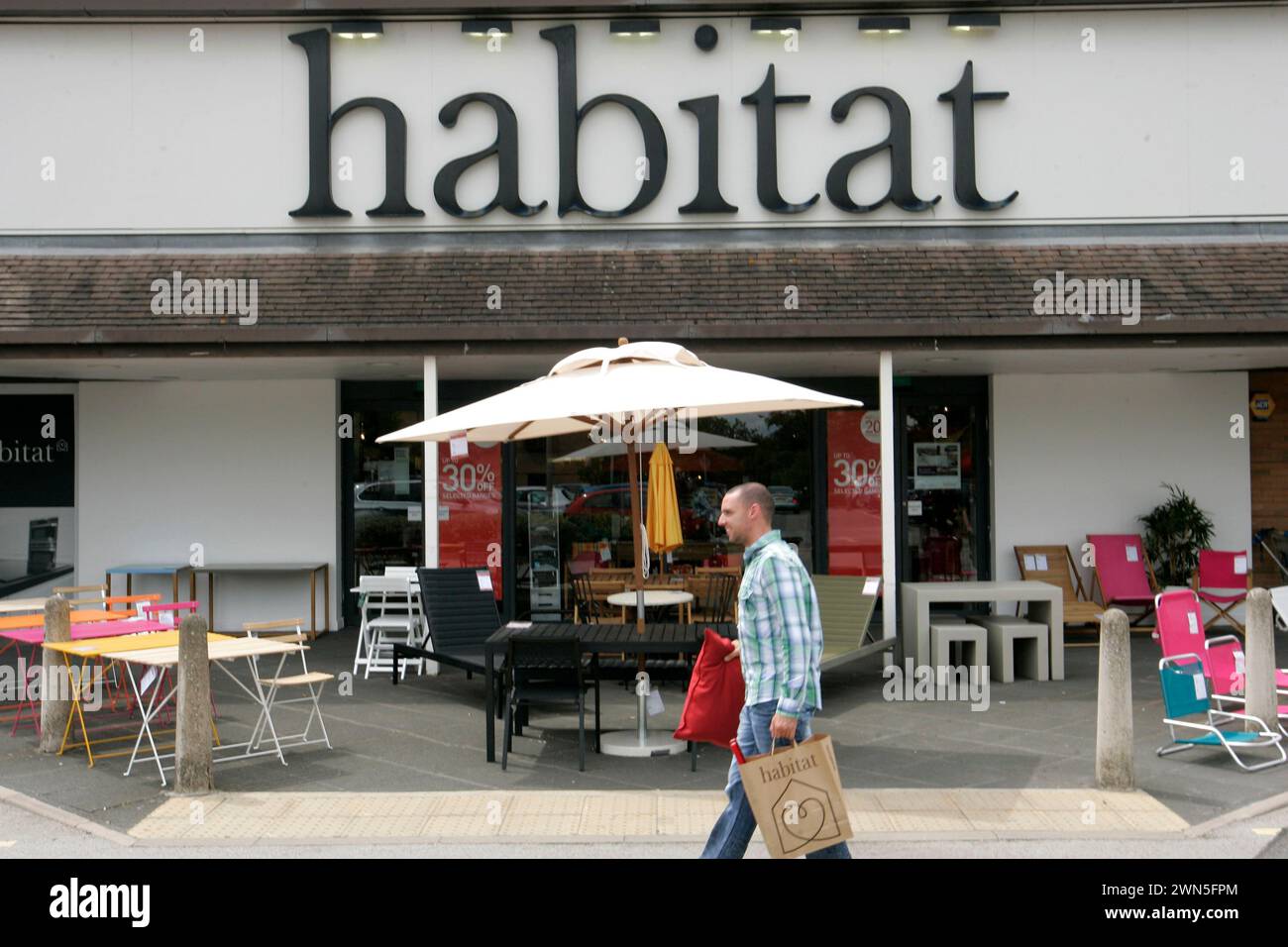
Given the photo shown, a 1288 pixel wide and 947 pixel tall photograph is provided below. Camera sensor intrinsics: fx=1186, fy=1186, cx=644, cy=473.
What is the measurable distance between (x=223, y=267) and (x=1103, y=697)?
974 cm

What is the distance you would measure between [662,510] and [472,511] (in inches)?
187

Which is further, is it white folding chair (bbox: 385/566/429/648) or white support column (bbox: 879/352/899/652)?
white folding chair (bbox: 385/566/429/648)

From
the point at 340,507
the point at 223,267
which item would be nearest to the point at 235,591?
the point at 340,507

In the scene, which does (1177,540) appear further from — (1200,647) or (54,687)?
(54,687)

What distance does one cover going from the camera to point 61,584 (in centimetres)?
1370

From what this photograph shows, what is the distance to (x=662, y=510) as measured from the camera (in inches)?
384

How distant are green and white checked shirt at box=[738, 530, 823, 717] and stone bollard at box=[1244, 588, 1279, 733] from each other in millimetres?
4953

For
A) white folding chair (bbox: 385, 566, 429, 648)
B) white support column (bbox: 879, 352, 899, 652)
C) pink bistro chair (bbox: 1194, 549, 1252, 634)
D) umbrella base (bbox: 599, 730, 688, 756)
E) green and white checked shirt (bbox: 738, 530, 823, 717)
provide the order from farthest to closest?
pink bistro chair (bbox: 1194, 549, 1252, 634), white folding chair (bbox: 385, 566, 429, 648), white support column (bbox: 879, 352, 899, 652), umbrella base (bbox: 599, 730, 688, 756), green and white checked shirt (bbox: 738, 530, 823, 717)

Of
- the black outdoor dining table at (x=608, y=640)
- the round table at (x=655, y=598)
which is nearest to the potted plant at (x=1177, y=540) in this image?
the round table at (x=655, y=598)

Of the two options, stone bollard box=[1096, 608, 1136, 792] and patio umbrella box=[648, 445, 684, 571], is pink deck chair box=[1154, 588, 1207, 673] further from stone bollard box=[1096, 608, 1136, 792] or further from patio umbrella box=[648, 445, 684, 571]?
patio umbrella box=[648, 445, 684, 571]

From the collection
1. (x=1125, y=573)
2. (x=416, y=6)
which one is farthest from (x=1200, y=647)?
(x=416, y=6)

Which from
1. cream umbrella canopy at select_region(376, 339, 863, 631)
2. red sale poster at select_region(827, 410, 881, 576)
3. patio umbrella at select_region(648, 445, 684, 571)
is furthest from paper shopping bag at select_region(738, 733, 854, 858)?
red sale poster at select_region(827, 410, 881, 576)

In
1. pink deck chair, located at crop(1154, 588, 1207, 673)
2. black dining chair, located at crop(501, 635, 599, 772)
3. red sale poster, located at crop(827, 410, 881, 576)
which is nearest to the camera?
black dining chair, located at crop(501, 635, 599, 772)

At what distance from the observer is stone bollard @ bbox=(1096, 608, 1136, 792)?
7.02 metres
